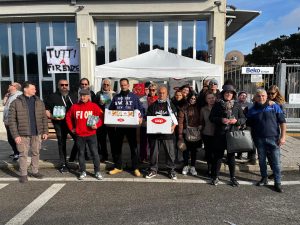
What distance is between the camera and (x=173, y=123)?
5.62 m

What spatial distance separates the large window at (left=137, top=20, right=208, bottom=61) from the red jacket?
6129mm

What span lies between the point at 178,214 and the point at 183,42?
8306 millimetres

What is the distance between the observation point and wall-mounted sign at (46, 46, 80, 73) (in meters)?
10.4

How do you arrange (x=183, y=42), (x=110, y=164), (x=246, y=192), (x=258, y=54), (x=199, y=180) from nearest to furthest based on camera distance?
(x=246, y=192)
(x=199, y=180)
(x=110, y=164)
(x=183, y=42)
(x=258, y=54)

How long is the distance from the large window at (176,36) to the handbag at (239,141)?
6591 millimetres

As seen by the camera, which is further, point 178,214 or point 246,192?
point 246,192

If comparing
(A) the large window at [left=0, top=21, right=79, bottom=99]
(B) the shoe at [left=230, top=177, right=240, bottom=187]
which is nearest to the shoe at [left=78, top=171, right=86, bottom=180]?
(B) the shoe at [left=230, top=177, right=240, bottom=187]

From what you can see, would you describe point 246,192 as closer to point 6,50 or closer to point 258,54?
point 6,50

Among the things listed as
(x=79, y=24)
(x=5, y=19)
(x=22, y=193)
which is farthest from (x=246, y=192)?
(x=5, y=19)

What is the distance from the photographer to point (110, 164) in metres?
6.63

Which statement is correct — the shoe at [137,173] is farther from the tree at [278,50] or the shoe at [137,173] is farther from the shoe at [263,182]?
the tree at [278,50]

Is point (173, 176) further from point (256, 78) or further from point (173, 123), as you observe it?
point (256, 78)

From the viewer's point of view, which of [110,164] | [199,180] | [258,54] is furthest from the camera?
[258,54]

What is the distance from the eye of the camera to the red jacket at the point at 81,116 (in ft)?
18.6
